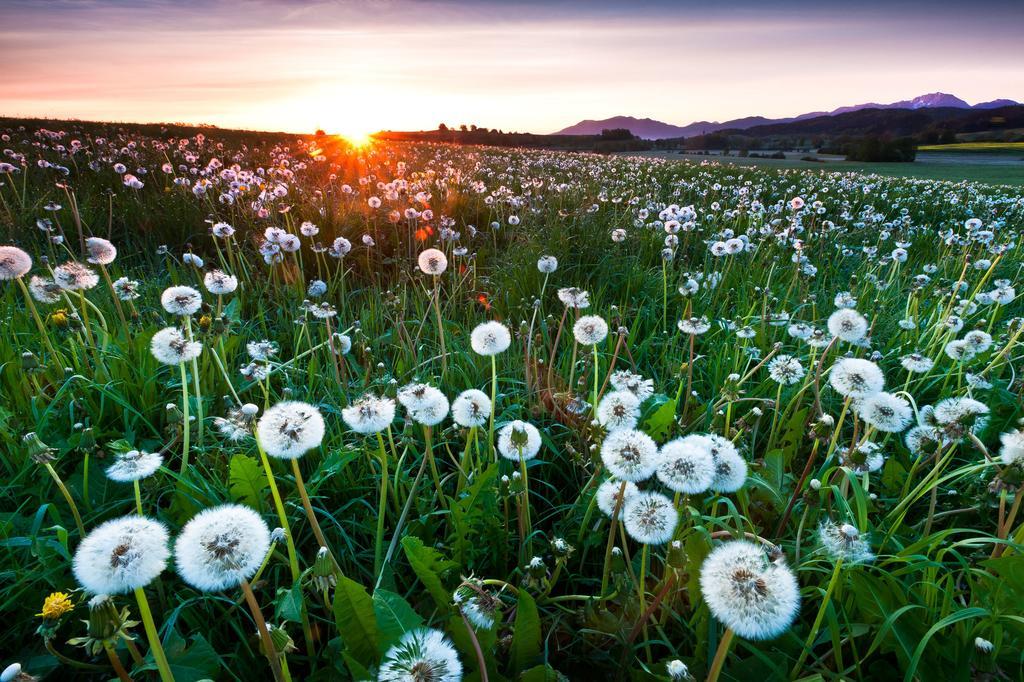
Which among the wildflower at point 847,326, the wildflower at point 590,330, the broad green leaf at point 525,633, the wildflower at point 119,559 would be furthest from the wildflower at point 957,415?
the wildflower at point 119,559

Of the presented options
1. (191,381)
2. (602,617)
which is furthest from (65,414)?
Result: (602,617)

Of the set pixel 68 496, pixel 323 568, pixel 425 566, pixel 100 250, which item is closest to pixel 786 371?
pixel 425 566

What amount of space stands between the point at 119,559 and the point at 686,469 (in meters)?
1.27

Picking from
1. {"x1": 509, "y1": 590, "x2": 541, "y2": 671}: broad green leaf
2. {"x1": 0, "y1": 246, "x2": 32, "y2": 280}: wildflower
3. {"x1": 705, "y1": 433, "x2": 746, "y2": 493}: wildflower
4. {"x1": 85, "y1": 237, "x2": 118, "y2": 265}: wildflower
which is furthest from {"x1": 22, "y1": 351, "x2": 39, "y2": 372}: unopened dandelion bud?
{"x1": 705, "y1": 433, "x2": 746, "y2": 493}: wildflower

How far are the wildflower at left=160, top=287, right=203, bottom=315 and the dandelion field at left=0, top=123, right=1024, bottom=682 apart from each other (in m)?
0.02

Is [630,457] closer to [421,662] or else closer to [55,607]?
[421,662]

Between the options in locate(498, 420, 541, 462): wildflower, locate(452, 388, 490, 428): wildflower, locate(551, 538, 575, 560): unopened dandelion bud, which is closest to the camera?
locate(551, 538, 575, 560): unopened dandelion bud

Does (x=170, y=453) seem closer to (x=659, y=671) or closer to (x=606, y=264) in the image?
(x=659, y=671)

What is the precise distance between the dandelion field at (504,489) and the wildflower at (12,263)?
0.03 metres

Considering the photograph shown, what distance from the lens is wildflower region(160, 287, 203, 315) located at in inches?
86.9

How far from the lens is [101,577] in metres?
1.06

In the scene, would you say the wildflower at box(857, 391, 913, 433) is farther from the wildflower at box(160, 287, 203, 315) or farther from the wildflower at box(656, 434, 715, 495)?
the wildflower at box(160, 287, 203, 315)

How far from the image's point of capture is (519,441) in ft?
5.63

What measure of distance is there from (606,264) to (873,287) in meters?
2.35
